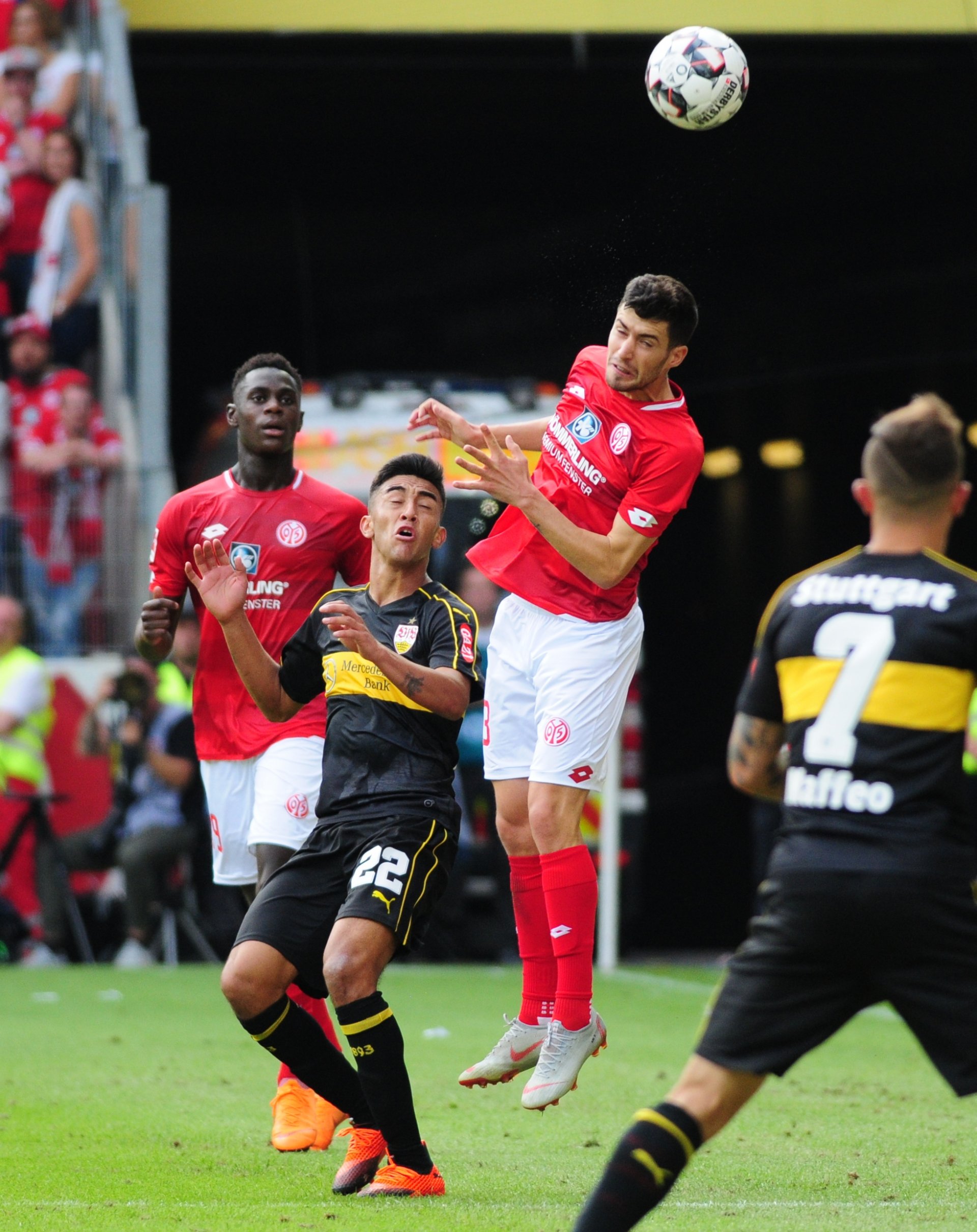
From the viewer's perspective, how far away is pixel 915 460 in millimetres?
4117

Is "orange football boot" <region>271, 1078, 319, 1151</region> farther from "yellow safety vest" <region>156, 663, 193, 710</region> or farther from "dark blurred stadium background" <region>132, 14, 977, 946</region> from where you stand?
"dark blurred stadium background" <region>132, 14, 977, 946</region>

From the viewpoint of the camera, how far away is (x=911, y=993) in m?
4.05

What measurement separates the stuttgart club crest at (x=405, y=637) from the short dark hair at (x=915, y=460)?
2.11m

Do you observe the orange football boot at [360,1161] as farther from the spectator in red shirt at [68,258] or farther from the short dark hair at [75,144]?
the short dark hair at [75,144]

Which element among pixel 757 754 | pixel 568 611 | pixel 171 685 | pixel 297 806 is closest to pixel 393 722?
pixel 568 611

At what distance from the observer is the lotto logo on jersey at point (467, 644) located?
5.84 m

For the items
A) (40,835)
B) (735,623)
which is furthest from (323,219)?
(40,835)

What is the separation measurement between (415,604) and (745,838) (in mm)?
15579

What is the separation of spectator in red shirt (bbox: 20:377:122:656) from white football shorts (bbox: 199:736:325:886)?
23.0 feet

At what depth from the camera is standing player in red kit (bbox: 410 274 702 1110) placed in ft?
20.1

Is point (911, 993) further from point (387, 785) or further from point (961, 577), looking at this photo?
point (387, 785)

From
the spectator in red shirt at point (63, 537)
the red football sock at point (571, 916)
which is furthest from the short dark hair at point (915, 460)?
the spectator in red shirt at point (63, 537)

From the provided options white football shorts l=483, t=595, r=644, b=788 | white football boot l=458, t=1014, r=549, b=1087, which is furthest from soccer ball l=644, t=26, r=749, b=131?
white football boot l=458, t=1014, r=549, b=1087

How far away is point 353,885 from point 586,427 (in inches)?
72.7
